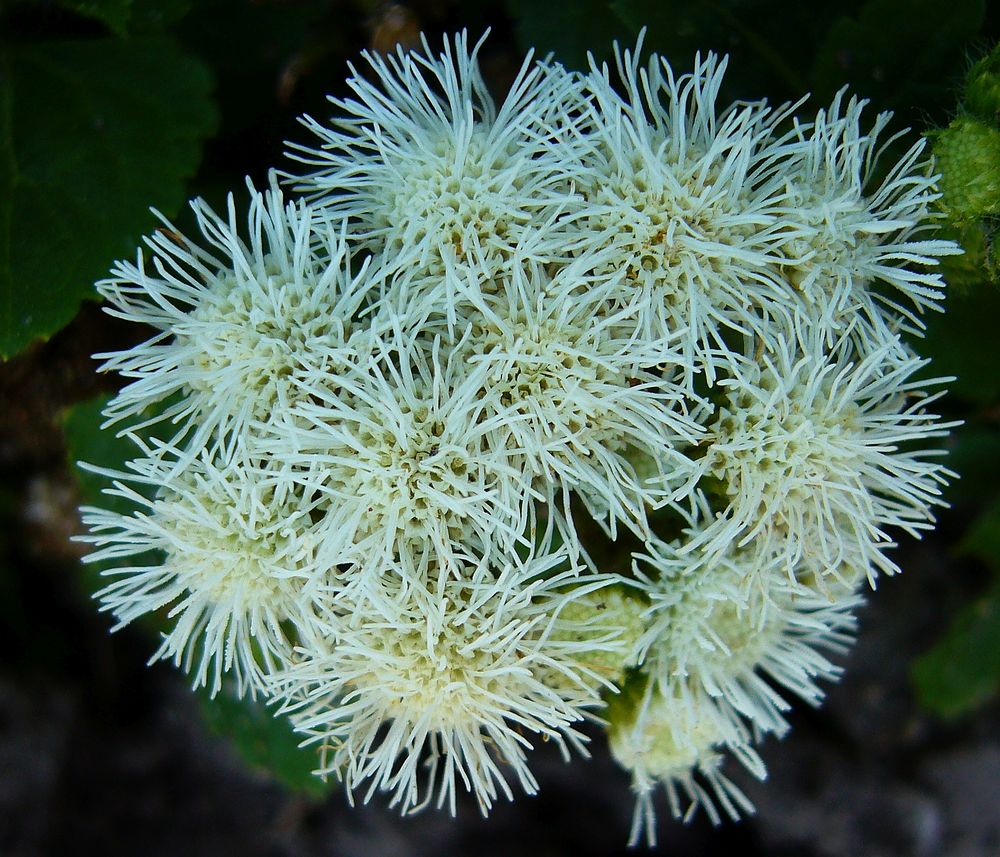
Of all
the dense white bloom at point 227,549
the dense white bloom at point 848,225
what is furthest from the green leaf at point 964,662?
the dense white bloom at point 227,549

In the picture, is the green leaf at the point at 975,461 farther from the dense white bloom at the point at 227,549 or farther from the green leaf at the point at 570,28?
the dense white bloom at the point at 227,549

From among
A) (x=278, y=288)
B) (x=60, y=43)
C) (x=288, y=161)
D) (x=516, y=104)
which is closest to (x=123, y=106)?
(x=60, y=43)

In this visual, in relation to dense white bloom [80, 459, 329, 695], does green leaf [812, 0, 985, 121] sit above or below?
above

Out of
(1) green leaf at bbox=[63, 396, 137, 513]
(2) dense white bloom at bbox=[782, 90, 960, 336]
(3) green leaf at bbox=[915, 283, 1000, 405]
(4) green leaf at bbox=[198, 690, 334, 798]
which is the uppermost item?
(3) green leaf at bbox=[915, 283, 1000, 405]

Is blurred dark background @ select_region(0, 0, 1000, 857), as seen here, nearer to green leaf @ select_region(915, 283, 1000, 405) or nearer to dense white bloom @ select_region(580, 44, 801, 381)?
green leaf @ select_region(915, 283, 1000, 405)

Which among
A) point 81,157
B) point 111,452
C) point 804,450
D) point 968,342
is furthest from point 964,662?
point 81,157

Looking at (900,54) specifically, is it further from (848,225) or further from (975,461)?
(975,461)

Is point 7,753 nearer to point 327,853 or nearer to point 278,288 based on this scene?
point 327,853

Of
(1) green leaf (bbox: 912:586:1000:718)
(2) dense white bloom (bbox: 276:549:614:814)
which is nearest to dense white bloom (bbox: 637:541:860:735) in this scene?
(2) dense white bloom (bbox: 276:549:614:814)
